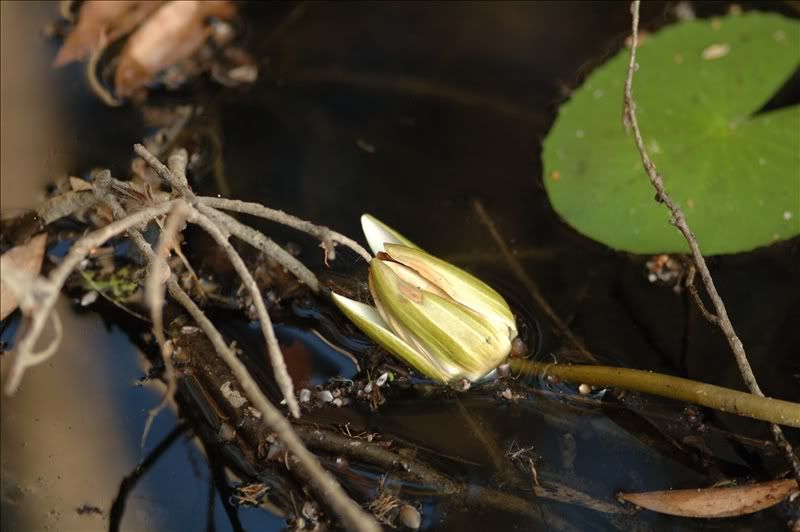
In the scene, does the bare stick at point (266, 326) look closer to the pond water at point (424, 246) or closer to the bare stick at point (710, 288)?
the pond water at point (424, 246)

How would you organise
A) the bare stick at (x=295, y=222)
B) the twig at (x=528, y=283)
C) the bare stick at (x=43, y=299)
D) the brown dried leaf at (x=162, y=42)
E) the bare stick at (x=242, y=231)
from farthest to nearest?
the brown dried leaf at (x=162, y=42), the twig at (x=528, y=283), the bare stick at (x=242, y=231), the bare stick at (x=295, y=222), the bare stick at (x=43, y=299)

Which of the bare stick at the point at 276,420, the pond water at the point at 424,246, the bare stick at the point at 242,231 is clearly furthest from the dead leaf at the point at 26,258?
the bare stick at the point at 242,231

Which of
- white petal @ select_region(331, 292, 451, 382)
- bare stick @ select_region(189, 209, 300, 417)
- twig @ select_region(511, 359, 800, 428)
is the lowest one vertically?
twig @ select_region(511, 359, 800, 428)

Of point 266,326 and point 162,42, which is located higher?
point 162,42

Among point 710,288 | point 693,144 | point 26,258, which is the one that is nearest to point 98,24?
point 26,258

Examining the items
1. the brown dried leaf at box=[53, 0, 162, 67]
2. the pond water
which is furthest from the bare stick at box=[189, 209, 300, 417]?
the brown dried leaf at box=[53, 0, 162, 67]

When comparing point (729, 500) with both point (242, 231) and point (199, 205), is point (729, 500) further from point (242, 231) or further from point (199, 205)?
point (199, 205)

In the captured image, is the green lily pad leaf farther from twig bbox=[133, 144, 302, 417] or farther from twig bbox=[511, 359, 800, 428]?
twig bbox=[133, 144, 302, 417]
